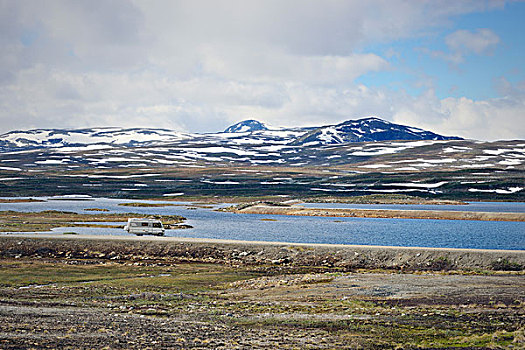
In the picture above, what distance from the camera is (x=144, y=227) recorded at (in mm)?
76062

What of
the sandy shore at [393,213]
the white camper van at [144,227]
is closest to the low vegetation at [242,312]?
the white camper van at [144,227]

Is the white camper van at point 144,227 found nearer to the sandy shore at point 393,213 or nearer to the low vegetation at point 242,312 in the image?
the low vegetation at point 242,312

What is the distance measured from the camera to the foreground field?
24375 mm

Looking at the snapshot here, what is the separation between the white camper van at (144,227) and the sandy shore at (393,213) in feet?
181

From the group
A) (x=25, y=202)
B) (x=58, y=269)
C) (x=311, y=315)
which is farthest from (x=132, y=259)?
(x=25, y=202)

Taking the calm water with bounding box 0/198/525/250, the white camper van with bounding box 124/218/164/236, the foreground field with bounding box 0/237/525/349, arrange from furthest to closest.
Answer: the calm water with bounding box 0/198/525/250 → the white camper van with bounding box 124/218/164/236 → the foreground field with bounding box 0/237/525/349

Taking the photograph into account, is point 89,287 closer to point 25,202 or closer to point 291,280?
point 291,280

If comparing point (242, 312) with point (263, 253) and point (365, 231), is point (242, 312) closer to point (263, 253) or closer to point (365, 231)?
point (263, 253)

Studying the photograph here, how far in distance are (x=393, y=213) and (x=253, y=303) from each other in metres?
95.5

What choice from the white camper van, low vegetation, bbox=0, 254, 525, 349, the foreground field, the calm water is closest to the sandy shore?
the calm water

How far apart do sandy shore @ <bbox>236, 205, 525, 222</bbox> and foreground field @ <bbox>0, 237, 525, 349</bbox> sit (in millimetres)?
66535

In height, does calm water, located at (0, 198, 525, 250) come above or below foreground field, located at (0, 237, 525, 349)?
above

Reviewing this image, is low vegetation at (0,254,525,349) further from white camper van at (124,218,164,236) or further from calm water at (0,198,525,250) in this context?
calm water at (0,198,525,250)

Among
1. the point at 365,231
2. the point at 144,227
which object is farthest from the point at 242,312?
the point at 365,231
